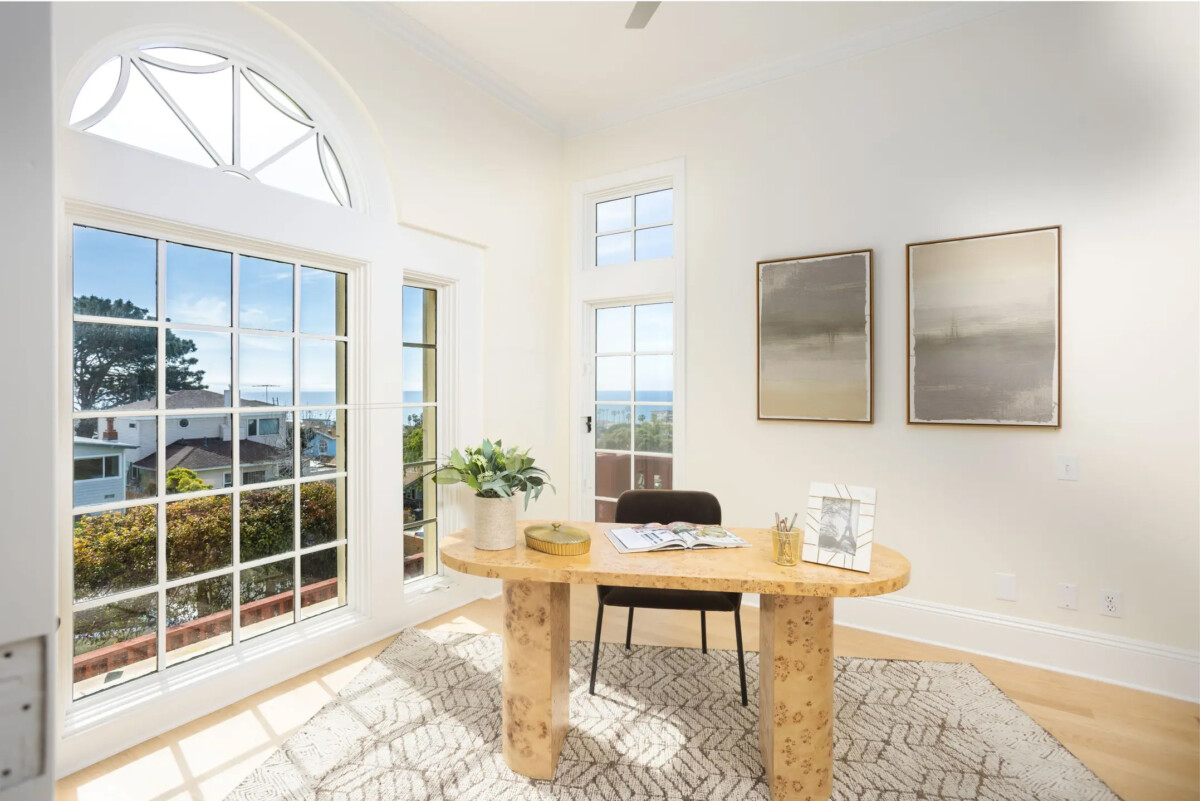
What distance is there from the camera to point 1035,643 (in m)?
2.61

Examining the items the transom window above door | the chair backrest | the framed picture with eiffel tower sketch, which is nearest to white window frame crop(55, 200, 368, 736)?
the chair backrest

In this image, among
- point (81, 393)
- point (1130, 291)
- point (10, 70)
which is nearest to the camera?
point (10, 70)

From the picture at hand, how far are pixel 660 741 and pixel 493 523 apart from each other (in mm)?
1029

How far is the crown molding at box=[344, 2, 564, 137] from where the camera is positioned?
2.72 metres

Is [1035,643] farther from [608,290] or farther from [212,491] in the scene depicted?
[212,491]

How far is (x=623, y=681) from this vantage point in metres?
2.42

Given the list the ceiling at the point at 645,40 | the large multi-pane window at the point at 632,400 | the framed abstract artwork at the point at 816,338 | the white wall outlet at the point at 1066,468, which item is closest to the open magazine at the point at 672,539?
the framed abstract artwork at the point at 816,338

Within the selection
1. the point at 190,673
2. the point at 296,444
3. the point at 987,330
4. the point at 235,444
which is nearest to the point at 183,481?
the point at 235,444

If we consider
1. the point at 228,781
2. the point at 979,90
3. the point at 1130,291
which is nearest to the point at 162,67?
the point at 228,781

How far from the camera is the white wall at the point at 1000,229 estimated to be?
2.35 m

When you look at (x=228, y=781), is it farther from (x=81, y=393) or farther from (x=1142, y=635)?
(x=1142, y=635)

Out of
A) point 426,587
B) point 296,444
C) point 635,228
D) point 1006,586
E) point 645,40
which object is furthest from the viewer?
point 635,228

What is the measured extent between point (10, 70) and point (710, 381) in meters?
3.16

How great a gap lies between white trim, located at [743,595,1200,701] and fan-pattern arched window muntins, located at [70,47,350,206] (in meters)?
3.56
